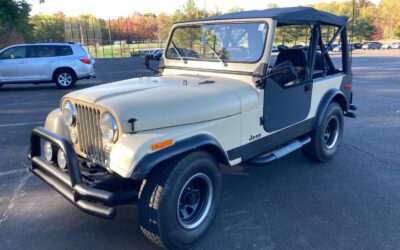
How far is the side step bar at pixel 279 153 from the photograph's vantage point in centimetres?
366

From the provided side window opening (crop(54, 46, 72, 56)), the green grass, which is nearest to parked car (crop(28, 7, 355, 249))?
side window opening (crop(54, 46, 72, 56))

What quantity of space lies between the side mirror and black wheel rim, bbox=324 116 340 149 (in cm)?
151

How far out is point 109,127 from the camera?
105 inches

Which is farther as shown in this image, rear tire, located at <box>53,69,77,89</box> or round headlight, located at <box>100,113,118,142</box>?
rear tire, located at <box>53,69,77,89</box>

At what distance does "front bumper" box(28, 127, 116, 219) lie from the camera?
2475 millimetres

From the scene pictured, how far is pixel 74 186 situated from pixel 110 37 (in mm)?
59875

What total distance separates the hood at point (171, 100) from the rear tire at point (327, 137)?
5.21 ft

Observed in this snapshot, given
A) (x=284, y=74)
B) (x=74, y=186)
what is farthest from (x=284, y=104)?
(x=74, y=186)

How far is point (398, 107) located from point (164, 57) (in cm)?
685

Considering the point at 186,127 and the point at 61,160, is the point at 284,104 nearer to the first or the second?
the point at 186,127

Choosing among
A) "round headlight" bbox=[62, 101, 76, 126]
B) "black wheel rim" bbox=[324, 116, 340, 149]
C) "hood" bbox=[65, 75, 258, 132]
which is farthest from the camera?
Result: "black wheel rim" bbox=[324, 116, 340, 149]

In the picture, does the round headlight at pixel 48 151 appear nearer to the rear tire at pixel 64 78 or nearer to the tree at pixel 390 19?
the rear tire at pixel 64 78

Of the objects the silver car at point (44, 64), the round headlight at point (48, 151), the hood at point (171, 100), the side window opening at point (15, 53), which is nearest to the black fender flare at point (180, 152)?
the hood at point (171, 100)

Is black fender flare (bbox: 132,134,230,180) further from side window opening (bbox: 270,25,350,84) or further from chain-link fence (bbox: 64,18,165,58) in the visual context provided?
chain-link fence (bbox: 64,18,165,58)
